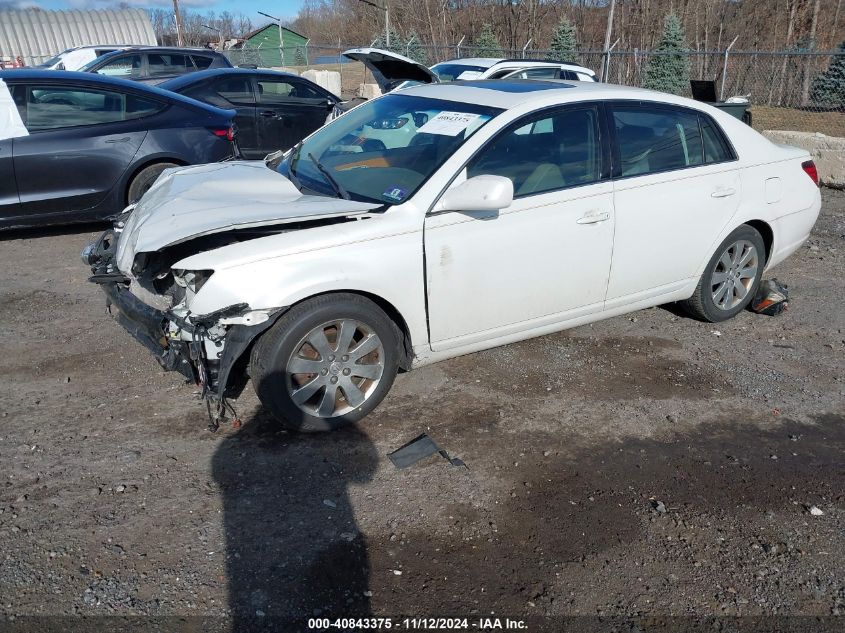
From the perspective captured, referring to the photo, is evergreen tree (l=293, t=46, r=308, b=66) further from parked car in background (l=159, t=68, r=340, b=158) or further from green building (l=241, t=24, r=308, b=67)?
parked car in background (l=159, t=68, r=340, b=158)

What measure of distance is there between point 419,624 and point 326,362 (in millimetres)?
1489

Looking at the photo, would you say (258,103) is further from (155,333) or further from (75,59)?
(75,59)

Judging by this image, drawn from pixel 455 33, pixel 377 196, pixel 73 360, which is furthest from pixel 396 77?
pixel 455 33

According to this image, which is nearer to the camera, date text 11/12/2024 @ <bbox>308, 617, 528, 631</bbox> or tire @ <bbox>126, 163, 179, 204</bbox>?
date text 11/12/2024 @ <bbox>308, 617, 528, 631</bbox>

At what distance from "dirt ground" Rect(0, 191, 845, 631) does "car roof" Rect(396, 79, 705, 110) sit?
5.45 ft

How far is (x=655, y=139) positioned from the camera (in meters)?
4.65

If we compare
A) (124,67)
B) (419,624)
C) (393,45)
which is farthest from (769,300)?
(393,45)

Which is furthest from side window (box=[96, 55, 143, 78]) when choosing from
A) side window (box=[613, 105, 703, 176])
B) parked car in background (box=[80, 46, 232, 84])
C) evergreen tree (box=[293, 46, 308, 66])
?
evergreen tree (box=[293, 46, 308, 66])

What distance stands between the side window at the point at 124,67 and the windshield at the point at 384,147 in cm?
1137

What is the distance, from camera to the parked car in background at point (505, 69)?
12109 mm

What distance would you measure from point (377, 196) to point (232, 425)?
1.49 metres

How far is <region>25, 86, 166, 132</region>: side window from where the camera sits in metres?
6.79

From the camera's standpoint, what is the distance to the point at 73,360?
A: 15.3 feet

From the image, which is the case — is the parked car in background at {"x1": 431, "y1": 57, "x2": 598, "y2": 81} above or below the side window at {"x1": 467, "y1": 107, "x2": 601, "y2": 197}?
below
